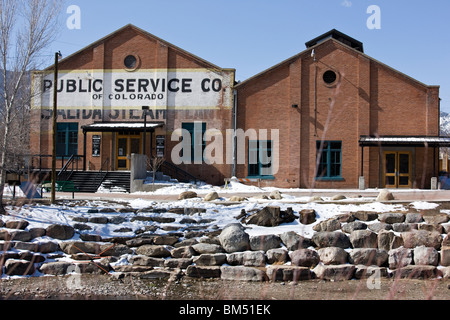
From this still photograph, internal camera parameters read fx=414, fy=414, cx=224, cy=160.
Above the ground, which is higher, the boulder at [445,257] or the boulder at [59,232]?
the boulder at [59,232]

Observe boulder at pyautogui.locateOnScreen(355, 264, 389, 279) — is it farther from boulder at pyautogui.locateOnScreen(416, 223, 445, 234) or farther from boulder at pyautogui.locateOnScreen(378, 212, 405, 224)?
boulder at pyautogui.locateOnScreen(378, 212, 405, 224)

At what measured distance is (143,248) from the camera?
1025 cm

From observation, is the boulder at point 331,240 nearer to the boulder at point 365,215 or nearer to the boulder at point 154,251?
the boulder at point 365,215

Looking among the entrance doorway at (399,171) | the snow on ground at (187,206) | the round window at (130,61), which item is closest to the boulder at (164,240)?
the snow on ground at (187,206)

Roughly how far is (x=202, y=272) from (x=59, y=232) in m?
4.24

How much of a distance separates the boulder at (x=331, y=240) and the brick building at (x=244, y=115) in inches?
580

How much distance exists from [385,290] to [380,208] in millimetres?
5094

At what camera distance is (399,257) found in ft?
31.0

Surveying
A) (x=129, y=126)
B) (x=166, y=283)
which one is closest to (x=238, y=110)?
(x=129, y=126)

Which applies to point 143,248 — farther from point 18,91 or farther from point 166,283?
point 18,91

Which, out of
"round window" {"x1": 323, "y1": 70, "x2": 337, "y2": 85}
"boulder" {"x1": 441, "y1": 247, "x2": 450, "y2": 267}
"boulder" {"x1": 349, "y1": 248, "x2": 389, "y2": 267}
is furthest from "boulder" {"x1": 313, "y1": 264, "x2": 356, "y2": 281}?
"round window" {"x1": 323, "y1": 70, "x2": 337, "y2": 85}

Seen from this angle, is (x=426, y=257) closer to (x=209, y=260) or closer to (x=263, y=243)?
(x=263, y=243)

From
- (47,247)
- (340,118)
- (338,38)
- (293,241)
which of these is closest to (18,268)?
(47,247)

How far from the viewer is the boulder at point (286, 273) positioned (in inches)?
347
